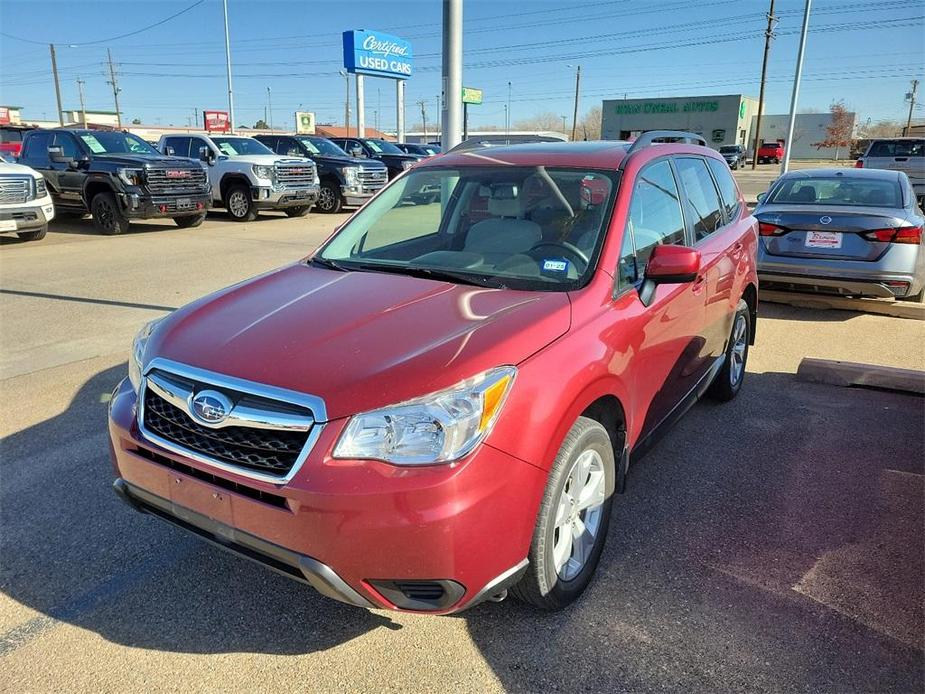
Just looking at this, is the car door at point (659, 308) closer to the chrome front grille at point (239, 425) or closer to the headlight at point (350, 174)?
the chrome front grille at point (239, 425)

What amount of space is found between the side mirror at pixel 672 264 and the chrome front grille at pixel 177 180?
12840 millimetres

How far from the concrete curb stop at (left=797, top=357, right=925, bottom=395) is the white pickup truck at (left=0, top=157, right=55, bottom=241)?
40.5 feet

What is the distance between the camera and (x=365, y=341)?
8.20 ft

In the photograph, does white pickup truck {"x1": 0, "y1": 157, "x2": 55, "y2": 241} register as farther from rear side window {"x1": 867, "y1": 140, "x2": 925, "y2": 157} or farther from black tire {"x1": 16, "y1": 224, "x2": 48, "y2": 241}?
rear side window {"x1": 867, "y1": 140, "x2": 925, "y2": 157}

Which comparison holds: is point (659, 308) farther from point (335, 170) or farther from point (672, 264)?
point (335, 170)

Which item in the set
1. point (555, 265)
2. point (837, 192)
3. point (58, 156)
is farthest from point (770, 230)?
point (58, 156)

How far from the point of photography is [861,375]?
17.6 feet

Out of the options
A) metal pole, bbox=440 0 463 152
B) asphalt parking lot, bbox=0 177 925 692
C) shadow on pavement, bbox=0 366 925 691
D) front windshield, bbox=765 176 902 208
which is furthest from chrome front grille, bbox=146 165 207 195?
front windshield, bbox=765 176 902 208

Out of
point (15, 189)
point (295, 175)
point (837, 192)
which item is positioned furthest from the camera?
point (295, 175)

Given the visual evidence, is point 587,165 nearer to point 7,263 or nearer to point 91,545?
point 91,545

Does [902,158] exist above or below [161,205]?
above

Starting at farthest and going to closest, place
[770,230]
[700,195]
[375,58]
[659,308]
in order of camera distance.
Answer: [375,58], [770,230], [700,195], [659,308]

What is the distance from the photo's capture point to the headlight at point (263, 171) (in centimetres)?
1620

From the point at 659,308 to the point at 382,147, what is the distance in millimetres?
23923
